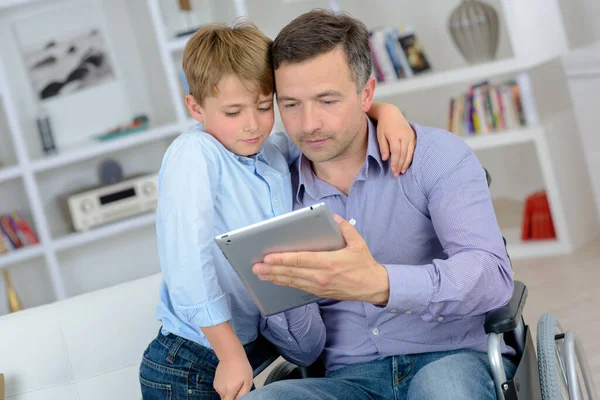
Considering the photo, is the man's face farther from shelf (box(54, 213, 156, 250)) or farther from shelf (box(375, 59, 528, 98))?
shelf (box(54, 213, 156, 250))

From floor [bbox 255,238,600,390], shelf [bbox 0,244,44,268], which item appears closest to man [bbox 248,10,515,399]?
floor [bbox 255,238,600,390]

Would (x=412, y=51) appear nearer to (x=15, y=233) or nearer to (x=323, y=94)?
(x=15, y=233)

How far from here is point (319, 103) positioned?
1763 millimetres

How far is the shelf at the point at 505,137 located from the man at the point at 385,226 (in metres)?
2.08

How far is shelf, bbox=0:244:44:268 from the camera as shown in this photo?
4184mm

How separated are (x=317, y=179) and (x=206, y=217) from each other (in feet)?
1.08

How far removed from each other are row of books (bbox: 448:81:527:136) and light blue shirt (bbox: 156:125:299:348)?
2.31m

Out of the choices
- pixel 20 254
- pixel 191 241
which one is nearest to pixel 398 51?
pixel 20 254

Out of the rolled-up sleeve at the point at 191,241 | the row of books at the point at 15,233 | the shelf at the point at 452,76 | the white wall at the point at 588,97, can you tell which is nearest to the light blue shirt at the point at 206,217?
the rolled-up sleeve at the point at 191,241

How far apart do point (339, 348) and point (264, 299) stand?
0.32 meters

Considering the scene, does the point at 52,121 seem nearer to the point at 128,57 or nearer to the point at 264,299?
the point at 128,57

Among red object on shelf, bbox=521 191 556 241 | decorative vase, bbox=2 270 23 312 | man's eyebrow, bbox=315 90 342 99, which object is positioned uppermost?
man's eyebrow, bbox=315 90 342 99

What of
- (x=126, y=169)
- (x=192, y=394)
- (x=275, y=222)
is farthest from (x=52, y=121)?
(x=275, y=222)

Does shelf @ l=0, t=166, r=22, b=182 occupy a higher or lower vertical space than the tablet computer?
higher
